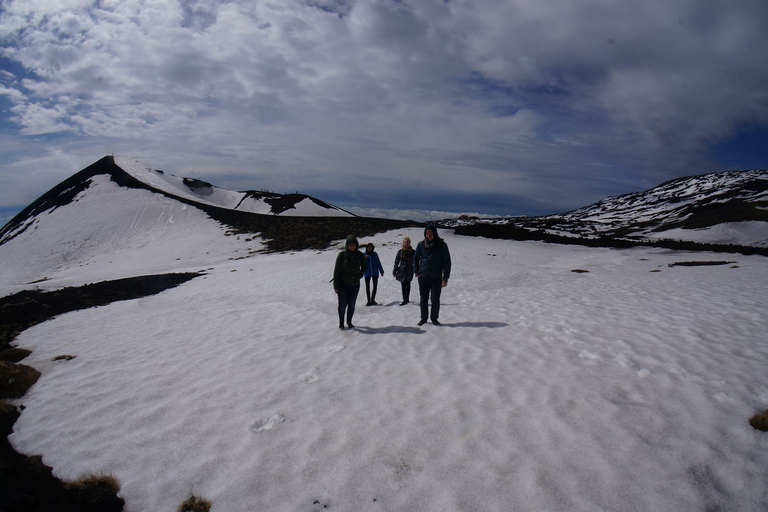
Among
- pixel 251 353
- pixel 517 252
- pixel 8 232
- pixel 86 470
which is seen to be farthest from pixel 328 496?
pixel 8 232

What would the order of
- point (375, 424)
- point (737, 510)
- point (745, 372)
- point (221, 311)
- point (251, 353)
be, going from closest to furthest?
point (737, 510)
point (375, 424)
point (745, 372)
point (251, 353)
point (221, 311)

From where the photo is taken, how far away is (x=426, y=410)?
5.05 meters

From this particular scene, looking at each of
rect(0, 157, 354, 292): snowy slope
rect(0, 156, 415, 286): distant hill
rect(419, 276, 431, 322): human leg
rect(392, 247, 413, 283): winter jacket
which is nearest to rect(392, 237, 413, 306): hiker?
rect(392, 247, 413, 283): winter jacket

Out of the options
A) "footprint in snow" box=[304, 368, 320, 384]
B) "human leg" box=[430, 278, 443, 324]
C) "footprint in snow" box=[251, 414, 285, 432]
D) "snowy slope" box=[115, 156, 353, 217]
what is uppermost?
"snowy slope" box=[115, 156, 353, 217]

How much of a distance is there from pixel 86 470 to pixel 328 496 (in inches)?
120

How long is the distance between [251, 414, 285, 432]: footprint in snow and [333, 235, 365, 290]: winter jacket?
421 cm

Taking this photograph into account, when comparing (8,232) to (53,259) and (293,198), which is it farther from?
(293,198)

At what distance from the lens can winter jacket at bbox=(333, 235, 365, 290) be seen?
29.3ft

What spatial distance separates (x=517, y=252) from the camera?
98.5 feet

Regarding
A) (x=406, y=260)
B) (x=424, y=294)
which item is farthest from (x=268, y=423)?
(x=406, y=260)

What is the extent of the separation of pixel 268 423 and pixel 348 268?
4.54 metres

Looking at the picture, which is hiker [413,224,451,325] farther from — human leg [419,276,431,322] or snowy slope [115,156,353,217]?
snowy slope [115,156,353,217]

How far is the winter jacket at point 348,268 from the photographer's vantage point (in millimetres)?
8938

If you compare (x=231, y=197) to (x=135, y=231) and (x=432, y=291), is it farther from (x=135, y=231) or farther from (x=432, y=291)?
(x=432, y=291)
